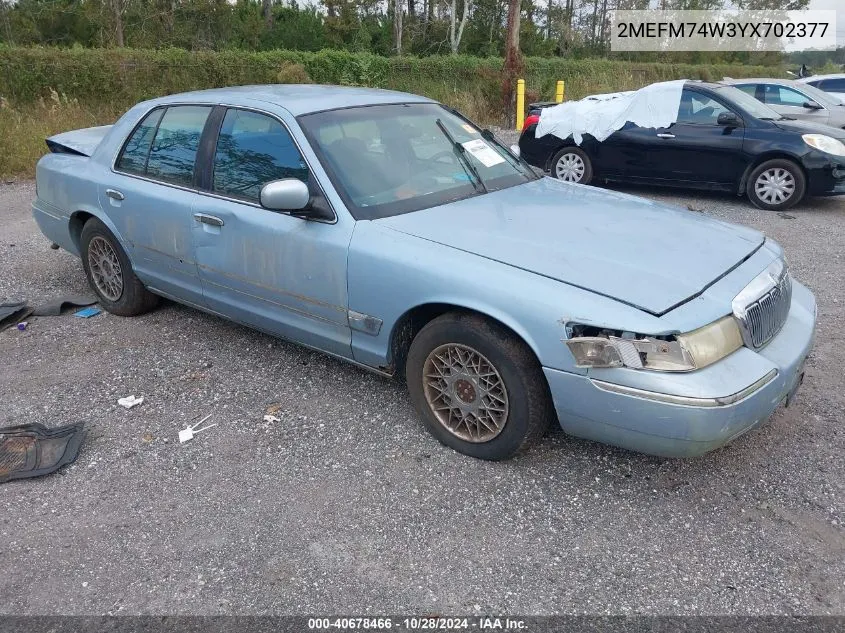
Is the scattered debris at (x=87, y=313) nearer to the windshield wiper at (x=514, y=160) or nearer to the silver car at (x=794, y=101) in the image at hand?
the windshield wiper at (x=514, y=160)

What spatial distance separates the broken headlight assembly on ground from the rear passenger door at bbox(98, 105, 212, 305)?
2543 millimetres

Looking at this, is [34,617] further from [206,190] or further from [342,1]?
[342,1]

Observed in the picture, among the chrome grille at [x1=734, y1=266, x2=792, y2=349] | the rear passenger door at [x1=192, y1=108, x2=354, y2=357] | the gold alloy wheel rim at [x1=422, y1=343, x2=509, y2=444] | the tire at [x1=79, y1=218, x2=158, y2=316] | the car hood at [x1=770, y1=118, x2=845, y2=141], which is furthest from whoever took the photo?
the car hood at [x1=770, y1=118, x2=845, y2=141]

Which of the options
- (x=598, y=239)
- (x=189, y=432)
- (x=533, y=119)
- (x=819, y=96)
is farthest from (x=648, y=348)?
(x=819, y=96)

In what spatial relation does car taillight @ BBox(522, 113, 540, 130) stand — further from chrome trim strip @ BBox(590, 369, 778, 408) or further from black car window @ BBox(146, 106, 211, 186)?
chrome trim strip @ BBox(590, 369, 778, 408)

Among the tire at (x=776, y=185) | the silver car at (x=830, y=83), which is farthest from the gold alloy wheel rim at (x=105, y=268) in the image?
the silver car at (x=830, y=83)

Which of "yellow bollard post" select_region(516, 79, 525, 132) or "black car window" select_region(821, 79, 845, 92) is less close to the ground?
"black car window" select_region(821, 79, 845, 92)

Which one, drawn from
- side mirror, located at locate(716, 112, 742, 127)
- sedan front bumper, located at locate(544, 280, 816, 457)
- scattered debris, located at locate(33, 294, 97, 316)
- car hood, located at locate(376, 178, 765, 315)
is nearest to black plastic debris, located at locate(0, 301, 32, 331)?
scattered debris, located at locate(33, 294, 97, 316)

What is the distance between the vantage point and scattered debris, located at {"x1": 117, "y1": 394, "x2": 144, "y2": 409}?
3.96 meters

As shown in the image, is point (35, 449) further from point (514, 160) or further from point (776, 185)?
point (776, 185)

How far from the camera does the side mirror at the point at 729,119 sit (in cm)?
851

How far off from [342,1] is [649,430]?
36.8 m

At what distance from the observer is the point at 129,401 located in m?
4.00

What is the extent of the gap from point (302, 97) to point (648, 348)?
8.43ft
